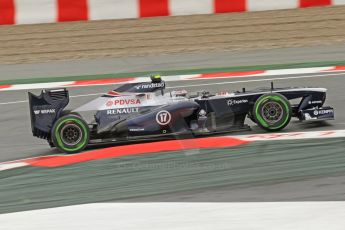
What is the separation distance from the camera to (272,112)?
7.16 m

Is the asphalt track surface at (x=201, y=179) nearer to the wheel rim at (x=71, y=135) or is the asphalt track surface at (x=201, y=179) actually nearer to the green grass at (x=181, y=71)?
the wheel rim at (x=71, y=135)

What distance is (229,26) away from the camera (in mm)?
12539

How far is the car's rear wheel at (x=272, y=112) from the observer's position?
709cm

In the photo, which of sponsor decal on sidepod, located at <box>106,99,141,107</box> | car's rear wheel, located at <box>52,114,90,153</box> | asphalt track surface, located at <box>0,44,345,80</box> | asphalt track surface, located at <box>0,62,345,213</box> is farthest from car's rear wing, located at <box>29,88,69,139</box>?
asphalt track surface, located at <box>0,44,345,80</box>

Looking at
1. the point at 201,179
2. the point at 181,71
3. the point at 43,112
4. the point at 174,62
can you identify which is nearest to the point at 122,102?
the point at 43,112

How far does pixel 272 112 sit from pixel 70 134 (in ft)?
5.93

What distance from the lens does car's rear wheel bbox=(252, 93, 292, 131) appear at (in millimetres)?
7086

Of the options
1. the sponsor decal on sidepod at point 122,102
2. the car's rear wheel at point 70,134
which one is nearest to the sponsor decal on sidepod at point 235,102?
the sponsor decal on sidepod at point 122,102

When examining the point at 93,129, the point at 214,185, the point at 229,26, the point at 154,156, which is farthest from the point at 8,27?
the point at 214,185

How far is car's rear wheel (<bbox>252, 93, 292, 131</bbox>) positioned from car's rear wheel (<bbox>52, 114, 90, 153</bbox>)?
5.00 ft

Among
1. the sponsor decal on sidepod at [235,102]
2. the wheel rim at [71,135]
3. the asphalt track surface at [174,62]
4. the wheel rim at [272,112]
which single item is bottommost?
the wheel rim at [71,135]

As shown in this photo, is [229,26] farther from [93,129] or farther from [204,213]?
[204,213]

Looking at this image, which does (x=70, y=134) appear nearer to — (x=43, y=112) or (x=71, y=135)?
(x=71, y=135)

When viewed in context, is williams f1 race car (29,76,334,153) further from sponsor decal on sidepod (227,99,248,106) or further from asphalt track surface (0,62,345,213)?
asphalt track surface (0,62,345,213)
